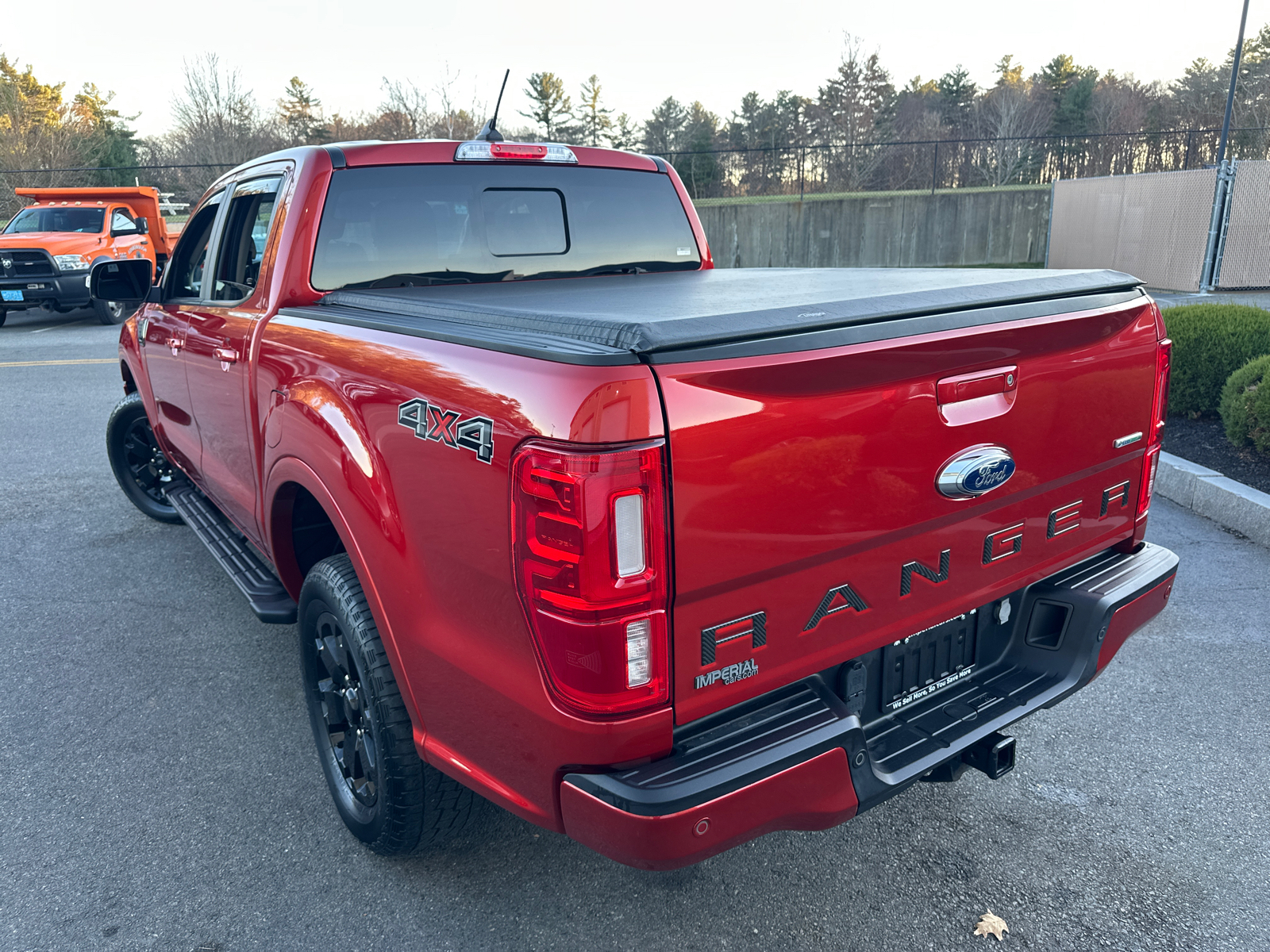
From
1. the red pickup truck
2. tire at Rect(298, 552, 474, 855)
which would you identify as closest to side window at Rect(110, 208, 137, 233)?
the red pickup truck

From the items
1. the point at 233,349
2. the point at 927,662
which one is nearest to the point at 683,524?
the point at 927,662

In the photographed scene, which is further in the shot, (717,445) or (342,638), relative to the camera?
(342,638)

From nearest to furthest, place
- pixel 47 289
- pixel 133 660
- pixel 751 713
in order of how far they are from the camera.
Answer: pixel 751 713, pixel 133 660, pixel 47 289

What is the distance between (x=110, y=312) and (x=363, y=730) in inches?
656

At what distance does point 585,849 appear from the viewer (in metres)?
2.73

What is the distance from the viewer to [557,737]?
178cm

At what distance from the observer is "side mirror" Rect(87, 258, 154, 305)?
4434mm

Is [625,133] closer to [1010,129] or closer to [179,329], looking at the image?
[1010,129]

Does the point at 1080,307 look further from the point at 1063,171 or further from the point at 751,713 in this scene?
the point at 1063,171

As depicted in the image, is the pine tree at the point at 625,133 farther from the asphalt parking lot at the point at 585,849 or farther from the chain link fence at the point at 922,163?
the asphalt parking lot at the point at 585,849

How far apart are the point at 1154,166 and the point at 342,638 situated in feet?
108

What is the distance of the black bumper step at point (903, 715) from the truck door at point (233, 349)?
2050 mm

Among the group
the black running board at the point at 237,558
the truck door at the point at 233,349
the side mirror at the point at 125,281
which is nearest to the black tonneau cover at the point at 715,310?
the truck door at the point at 233,349

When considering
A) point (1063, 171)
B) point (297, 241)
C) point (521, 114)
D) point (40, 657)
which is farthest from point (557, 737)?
point (521, 114)
